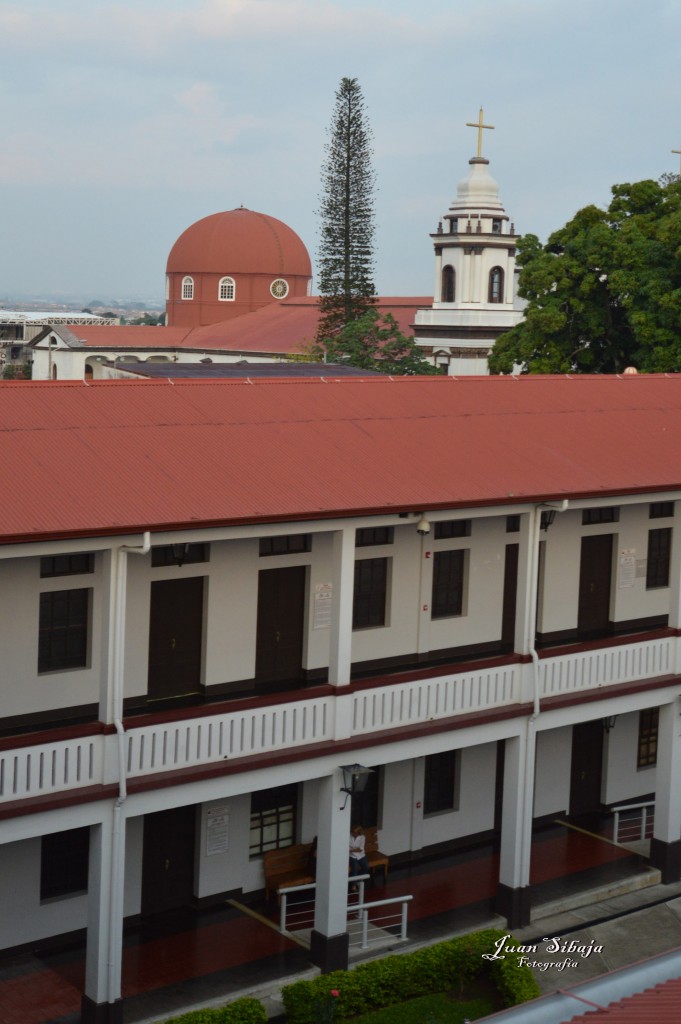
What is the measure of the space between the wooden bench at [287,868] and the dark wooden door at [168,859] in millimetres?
1075

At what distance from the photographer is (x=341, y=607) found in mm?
16438

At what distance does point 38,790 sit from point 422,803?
305 inches

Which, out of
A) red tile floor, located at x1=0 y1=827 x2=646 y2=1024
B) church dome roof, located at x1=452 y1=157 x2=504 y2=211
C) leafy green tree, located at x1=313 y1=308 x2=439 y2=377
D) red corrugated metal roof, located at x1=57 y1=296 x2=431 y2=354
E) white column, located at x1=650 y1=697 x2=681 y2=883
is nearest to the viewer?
red tile floor, located at x1=0 y1=827 x2=646 y2=1024

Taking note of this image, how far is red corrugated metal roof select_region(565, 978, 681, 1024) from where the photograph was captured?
29.0ft

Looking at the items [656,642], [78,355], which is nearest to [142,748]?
[656,642]

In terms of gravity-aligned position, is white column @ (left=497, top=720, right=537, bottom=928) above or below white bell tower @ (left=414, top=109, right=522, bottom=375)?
below

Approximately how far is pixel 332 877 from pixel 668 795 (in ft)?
19.8

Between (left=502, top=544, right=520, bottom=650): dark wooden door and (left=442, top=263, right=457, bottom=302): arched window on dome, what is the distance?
159 feet

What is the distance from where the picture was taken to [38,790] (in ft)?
46.7

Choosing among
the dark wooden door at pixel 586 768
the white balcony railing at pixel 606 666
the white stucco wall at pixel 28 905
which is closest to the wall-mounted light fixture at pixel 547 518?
the white balcony railing at pixel 606 666

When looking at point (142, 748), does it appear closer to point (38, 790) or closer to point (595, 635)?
point (38, 790)

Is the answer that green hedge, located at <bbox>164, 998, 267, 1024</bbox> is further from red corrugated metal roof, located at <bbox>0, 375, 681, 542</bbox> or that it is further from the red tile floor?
red corrugated metal roof, located at <bbox>0, 375, 681, 542</bbox>

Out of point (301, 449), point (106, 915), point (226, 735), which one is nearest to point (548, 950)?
point (226, 735)

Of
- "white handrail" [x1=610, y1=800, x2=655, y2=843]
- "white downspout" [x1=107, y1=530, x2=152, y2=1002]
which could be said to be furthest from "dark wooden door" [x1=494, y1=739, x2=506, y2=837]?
"white downspout" [x1=107, y1=530, x2=152, y2=1002]
